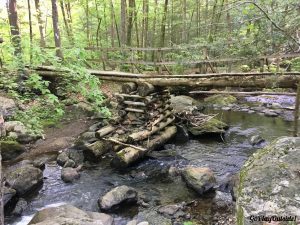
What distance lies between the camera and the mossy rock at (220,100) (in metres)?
15.7

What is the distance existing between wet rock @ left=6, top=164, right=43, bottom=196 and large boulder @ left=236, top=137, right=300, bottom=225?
559 centimetres

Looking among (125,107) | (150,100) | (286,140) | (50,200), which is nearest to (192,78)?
(150,100)

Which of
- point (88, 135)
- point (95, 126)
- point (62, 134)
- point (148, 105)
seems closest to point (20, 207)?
point (88, 135)

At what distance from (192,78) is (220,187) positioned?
3.31 metres

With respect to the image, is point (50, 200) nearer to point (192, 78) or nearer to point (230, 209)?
point (230, 209)

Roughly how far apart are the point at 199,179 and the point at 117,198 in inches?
77.0

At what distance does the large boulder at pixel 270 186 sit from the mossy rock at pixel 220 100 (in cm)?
1303

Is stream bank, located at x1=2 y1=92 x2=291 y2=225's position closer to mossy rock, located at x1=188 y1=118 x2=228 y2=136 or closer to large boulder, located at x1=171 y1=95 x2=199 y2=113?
mossy rock, located at x1=188 y1=118 x2=228 y2=136

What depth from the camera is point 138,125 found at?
9.48 metres

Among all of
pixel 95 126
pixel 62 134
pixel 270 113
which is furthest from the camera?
pixel 270 113

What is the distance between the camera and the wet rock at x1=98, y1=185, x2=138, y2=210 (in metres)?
6.11

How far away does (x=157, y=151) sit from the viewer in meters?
9.44

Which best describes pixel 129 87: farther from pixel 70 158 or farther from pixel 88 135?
pixel 70 158

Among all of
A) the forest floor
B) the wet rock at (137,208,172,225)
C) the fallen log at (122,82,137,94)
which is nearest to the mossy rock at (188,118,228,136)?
the fallen log at (122,82,137,94)
